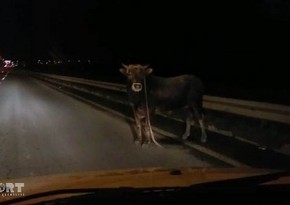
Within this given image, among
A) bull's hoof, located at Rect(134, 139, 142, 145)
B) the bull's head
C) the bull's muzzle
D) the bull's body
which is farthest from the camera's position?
bull's hoof, located at Rect(134, 139, 142, 145)

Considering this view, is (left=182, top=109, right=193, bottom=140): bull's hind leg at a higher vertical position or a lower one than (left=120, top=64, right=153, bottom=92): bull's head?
lower

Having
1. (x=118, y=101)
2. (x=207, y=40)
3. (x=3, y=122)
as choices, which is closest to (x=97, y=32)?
(x=207, y=40)

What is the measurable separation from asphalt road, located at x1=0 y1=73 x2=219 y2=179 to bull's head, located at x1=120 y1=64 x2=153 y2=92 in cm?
133

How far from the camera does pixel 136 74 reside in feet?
44.0

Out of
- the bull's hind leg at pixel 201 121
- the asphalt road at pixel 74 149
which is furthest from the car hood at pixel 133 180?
the bull's hind leg at pixel 201 121

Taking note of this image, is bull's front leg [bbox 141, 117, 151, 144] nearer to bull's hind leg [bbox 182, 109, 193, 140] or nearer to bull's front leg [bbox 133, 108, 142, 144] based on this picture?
bull's front leg [bbox 133, 108, 142, 144]

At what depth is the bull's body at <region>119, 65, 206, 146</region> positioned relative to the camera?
13.8 meters

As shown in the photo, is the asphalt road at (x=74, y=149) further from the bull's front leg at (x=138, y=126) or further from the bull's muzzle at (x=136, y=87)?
the bull's muzzle at (x=136, y=87)

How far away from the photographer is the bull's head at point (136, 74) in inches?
524

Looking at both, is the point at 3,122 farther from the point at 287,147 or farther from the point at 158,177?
the point at 158,177

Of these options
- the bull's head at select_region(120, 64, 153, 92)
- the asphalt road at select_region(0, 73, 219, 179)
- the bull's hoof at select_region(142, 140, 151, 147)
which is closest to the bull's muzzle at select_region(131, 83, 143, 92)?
the bull's head at select_region(120, 64, 153, 92)

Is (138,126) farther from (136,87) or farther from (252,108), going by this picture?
(252,108)

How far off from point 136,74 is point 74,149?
2.10 meters

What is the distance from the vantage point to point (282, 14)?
18625 mm
